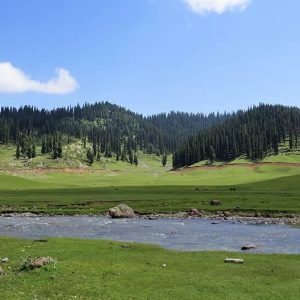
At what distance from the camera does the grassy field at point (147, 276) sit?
25.3 metres

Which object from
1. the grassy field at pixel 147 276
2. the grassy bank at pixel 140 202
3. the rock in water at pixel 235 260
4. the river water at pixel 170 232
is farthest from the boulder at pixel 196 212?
the rock in water at pixel 235 260

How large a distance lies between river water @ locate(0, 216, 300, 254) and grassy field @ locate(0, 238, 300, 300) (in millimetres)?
7236

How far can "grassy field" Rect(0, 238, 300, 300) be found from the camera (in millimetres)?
25281

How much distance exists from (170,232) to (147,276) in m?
27.2

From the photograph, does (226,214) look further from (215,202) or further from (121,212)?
(121,212)

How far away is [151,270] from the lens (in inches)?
1250

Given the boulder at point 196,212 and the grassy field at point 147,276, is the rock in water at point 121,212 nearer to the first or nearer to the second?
the boulder at point 196,212

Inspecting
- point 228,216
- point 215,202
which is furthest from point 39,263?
point 215,202

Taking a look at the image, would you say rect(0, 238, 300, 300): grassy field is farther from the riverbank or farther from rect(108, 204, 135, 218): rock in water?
rect(108, 204, 135, 218): rock in water

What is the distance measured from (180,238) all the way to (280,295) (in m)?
26.4

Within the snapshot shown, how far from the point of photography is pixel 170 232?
185ft

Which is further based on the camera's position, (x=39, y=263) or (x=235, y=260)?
(x=235, y=260)

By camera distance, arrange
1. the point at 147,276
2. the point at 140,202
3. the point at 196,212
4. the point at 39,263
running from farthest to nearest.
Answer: the point at 140,202, the point at 196,212, the point at 39,263, the point at 147,276

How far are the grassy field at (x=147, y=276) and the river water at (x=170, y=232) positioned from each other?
7.24 meters
